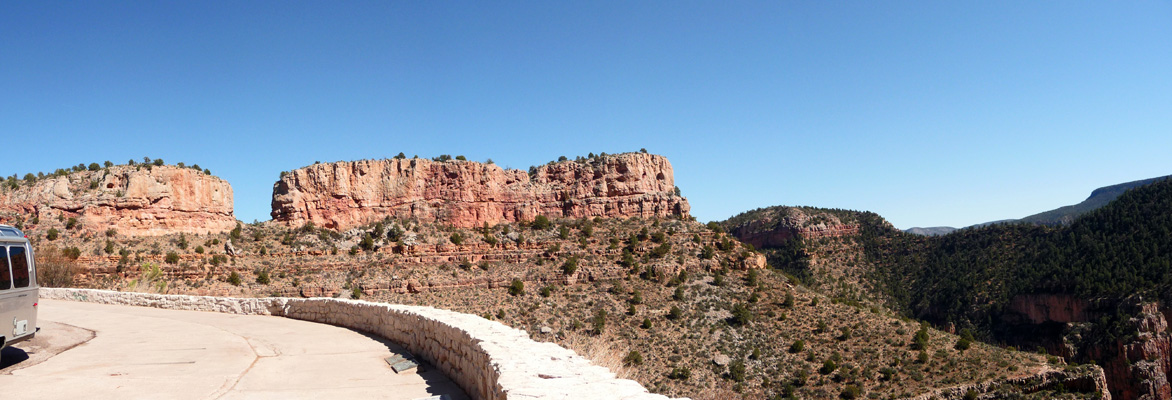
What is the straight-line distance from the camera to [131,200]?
47281 millimetres

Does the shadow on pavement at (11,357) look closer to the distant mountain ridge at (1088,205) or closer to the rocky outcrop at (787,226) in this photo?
the rocky outcrop at (787,226)

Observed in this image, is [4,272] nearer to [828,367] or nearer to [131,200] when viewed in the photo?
[828,367]

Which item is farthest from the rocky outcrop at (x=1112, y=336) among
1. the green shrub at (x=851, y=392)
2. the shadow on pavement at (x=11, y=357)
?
the shadow on pavement at (x=11, y=357)

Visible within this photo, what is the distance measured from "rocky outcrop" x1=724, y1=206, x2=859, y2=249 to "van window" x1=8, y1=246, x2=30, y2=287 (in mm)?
79547

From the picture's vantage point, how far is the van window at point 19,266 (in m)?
8.20

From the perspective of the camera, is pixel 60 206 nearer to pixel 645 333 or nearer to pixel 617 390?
pixel 645 333

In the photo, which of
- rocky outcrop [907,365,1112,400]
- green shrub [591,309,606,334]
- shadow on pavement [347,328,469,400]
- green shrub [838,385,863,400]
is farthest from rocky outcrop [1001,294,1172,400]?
shadow on pavement [347,328,469,400]

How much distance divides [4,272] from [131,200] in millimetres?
47504

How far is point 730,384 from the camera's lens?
32.2 meters

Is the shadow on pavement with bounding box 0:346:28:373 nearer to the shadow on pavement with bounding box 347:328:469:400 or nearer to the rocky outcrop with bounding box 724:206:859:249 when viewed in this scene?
the shadow on pavement with bounding box 347:328:469:400

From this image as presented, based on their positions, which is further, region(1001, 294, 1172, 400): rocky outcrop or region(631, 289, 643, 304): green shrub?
region(1001, 294, 1172, 400): rocky outcrop

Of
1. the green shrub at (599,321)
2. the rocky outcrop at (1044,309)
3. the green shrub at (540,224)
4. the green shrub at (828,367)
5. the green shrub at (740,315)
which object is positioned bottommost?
the rocky outcrop at (1044,309)

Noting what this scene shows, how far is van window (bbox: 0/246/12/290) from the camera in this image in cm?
793

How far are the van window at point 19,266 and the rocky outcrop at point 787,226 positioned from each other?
79547mm
